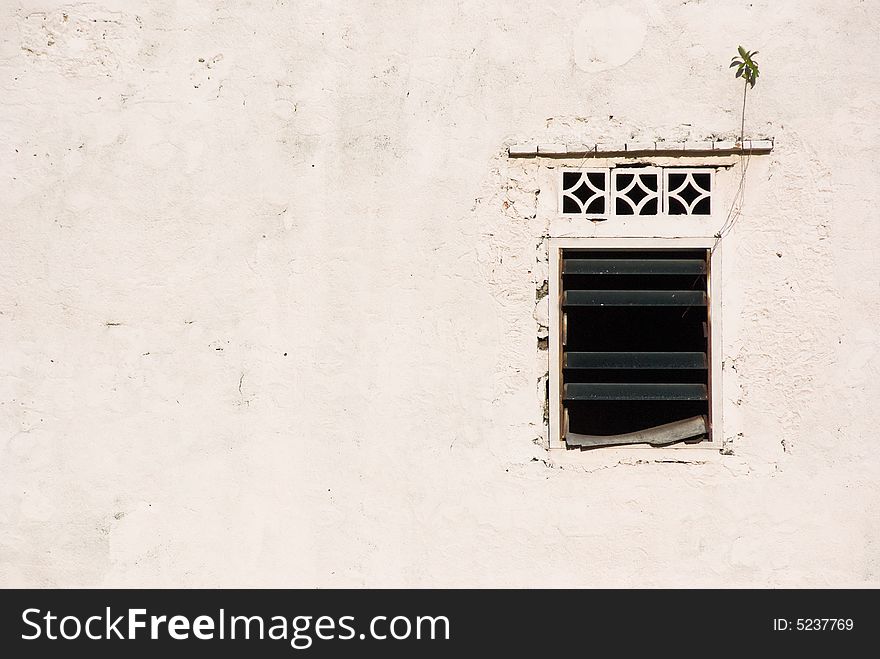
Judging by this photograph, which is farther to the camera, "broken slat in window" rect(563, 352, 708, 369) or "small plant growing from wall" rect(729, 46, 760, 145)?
"broken slat in window" rect(563, 352, 708, 369)

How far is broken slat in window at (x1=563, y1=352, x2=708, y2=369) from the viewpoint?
364 cm

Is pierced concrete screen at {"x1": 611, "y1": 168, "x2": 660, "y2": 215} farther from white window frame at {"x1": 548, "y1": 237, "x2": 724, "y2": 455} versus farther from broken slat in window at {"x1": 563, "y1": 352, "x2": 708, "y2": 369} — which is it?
broken slat in window at {"x1": 563, "y1": 352, "x2": 708, "y2": 369}

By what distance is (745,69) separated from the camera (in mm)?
3623

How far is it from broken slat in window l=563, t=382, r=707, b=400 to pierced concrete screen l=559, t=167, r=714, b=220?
700 millimetres

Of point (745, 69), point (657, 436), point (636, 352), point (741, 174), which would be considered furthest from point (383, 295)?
point (745, 69)

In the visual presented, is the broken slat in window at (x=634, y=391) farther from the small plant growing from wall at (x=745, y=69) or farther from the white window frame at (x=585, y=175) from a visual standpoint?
the small plant growing from wall at (x=745, y=69)

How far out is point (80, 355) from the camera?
3.69 m

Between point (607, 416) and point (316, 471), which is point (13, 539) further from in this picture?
point (607, 416)

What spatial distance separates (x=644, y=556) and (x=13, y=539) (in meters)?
2.60

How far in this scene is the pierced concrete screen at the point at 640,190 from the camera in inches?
144

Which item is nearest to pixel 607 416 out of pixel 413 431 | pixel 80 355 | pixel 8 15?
pixel 413 431

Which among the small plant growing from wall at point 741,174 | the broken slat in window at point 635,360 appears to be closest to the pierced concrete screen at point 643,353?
the broken slat in window at point 635,360

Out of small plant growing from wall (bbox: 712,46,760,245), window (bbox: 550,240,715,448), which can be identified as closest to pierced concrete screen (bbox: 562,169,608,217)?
window (bbox: 550,240,715,448)

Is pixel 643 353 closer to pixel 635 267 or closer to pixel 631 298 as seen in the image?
pixel 631 298
